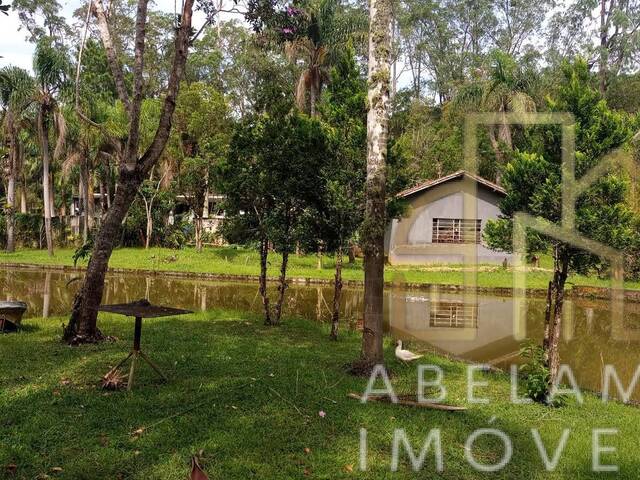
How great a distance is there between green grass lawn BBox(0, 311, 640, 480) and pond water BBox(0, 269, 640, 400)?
3.15m

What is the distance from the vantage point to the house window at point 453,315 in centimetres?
1419

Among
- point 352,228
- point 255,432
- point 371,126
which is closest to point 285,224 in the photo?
point 352,228

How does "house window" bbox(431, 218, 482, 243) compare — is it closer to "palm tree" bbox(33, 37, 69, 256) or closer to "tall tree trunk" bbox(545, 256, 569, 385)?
"tall tree trunk" bbox(545, 256, 569, 385)

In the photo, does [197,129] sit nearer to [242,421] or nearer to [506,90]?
[506,90]

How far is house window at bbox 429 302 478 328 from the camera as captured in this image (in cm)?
1419

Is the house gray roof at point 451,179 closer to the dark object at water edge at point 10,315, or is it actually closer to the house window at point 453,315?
the house window at point 453,315

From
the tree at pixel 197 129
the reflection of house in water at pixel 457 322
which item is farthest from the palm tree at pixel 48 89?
the reflection of house in water at pixel 457 322

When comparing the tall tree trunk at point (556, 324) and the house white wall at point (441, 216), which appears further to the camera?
the house white wall at point (441, 216)

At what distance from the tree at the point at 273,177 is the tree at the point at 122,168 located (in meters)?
2.57

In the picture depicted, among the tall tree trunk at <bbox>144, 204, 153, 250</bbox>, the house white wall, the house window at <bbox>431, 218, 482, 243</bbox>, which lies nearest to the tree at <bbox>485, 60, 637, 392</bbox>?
the house white wall

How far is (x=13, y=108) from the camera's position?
26.6 m

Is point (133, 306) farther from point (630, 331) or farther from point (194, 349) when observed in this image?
point (630, 331)

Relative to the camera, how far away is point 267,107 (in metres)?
11.3

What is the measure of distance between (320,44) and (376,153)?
1936 centimetres
